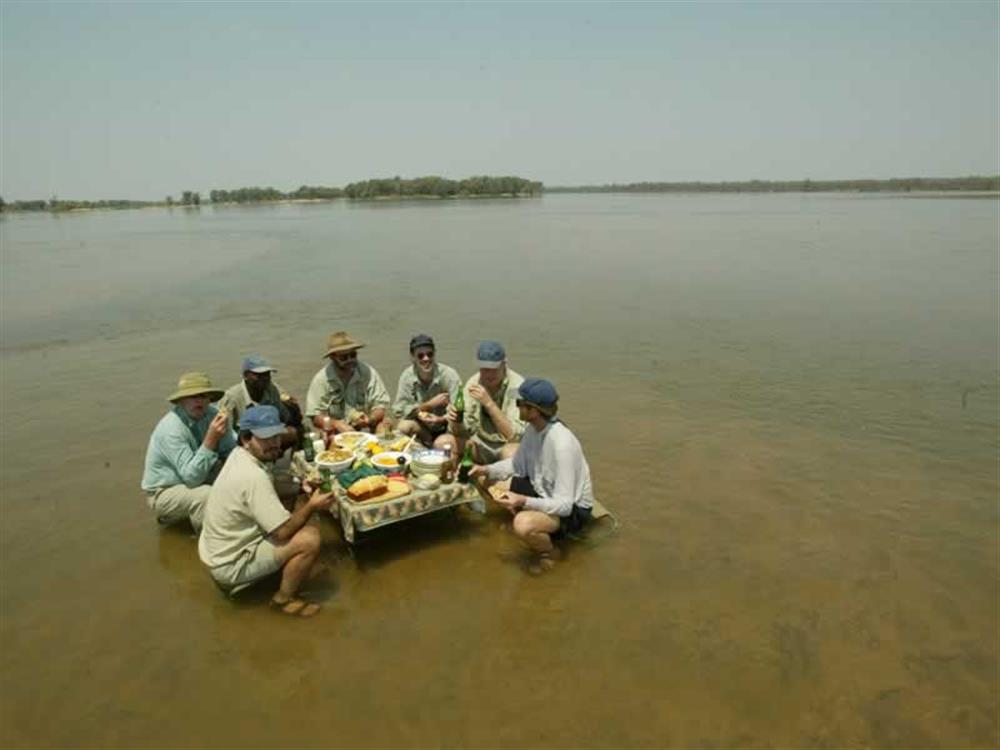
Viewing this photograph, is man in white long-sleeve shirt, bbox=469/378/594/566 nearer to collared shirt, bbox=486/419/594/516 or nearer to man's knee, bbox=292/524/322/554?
collared shirt, bbox=486/419/594/516

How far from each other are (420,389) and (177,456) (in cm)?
287

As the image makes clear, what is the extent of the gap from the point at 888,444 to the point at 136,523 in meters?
9.59

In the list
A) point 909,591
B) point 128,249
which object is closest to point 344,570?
point 909,591

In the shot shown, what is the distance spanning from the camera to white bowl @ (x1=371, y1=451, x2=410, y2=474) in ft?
19.1

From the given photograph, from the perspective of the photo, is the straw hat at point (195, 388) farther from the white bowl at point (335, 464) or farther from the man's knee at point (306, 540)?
the man's knee at point (306, 540)

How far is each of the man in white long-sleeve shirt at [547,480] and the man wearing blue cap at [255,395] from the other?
253 centimetres

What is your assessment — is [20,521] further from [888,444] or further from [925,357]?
[925,357]

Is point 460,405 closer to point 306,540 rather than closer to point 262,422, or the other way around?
point 306,540

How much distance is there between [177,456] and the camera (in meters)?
5.82

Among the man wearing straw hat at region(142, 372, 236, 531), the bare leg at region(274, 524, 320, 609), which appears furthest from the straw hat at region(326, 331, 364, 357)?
the bare leg at region(274, 524, 320, 609)

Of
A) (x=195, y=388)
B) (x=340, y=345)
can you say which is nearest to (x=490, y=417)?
(x=340, y=345)

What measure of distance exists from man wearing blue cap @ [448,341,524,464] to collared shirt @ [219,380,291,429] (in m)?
1.94

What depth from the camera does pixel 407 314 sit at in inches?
733

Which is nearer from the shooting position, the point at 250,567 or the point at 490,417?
the point at 250,567
